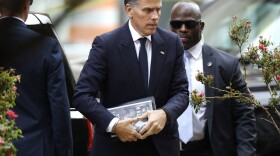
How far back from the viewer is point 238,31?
3.08 metres

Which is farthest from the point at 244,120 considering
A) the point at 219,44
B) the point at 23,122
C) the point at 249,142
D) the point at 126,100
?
the point at 219,44

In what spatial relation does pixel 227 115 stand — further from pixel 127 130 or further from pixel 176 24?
pixel 127 130

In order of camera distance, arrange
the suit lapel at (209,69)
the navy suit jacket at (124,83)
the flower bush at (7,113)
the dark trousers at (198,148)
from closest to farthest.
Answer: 1. the flower bush at (7,113)
2. the navy suit jacket at (124,83)
3. the suit lapel at (209,69)
4. the dark trousers at (198,148)

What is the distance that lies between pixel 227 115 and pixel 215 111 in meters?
0.12

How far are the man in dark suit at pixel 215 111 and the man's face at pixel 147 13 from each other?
90 centimetres

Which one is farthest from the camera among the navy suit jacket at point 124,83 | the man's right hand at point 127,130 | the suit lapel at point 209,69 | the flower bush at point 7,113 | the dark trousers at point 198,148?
→ the dark trousers at point 198,148

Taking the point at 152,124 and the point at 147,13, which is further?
the point at 147,13

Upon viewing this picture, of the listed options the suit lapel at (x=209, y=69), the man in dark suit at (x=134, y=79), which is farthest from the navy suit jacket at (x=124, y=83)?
the suit lapel at (x=209, y=69)

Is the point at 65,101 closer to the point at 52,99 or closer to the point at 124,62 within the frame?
the point at 52,99

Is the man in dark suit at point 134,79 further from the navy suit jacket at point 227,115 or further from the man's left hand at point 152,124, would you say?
the navy suit jacket at point 227,115

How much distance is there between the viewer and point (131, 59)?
11.6ft

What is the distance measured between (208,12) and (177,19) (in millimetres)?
4072

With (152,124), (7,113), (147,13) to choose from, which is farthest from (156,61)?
(7,113)

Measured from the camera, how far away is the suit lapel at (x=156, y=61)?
3.52m
